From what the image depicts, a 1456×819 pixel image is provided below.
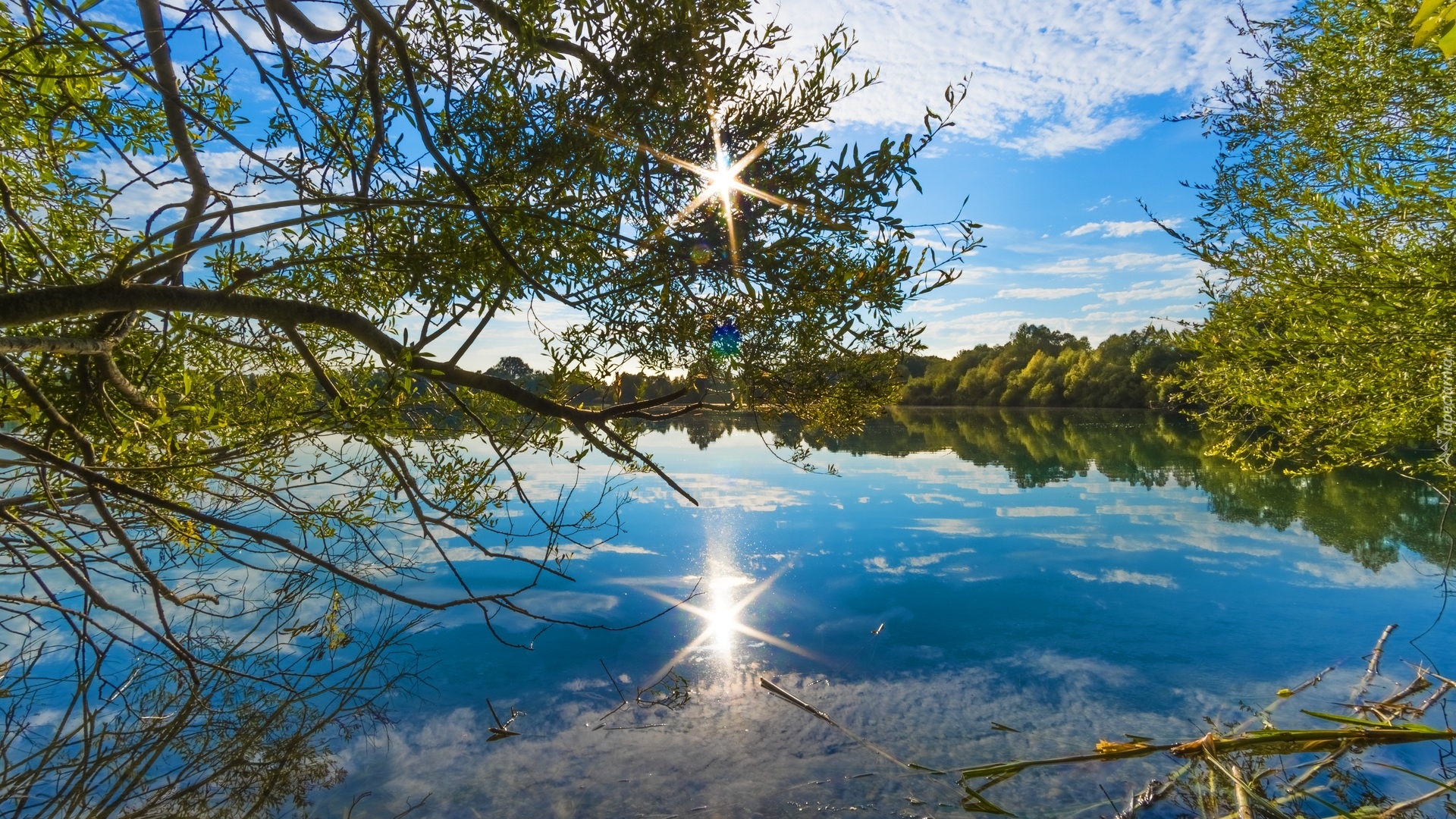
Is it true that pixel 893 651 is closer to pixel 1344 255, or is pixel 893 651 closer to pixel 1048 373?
pixel 1344 255

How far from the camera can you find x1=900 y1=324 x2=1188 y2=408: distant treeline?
181ft

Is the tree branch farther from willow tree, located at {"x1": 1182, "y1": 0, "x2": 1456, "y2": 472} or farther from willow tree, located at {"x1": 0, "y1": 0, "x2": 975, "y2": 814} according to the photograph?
willow tree, located at {"x1": 1182, "y1": 0, "x2": 1456, "y2": 472}

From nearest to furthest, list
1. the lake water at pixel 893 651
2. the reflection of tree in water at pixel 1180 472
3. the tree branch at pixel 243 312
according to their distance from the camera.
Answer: the tree branch at pixel 243 312 < the lake water at pixel 893 651 < the reflection of tree in water at pixel 1180 472

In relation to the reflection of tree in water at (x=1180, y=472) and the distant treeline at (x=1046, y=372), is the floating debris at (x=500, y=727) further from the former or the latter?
the distant treeline at (x=1046, y=372)

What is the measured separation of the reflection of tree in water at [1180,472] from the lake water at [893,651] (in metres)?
0.20

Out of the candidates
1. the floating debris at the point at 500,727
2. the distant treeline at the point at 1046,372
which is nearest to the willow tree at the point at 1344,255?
the floating debris at the point at 500,727

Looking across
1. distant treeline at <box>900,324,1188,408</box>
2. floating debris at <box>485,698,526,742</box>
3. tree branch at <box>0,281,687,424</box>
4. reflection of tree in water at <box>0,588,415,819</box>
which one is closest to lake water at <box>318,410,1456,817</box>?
floating debris at <box>485,698,526,742</box>

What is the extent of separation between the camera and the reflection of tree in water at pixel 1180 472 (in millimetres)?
13172

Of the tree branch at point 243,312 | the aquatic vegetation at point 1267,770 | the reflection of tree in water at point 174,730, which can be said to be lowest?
the aquatic vegetation at point 1267,770

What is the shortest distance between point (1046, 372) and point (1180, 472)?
45440mm

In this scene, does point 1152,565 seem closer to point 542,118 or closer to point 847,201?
point 847,201

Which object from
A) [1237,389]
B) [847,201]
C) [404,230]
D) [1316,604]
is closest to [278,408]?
[404,230]

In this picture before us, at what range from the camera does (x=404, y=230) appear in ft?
10.9

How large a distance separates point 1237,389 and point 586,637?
947 centimetres
